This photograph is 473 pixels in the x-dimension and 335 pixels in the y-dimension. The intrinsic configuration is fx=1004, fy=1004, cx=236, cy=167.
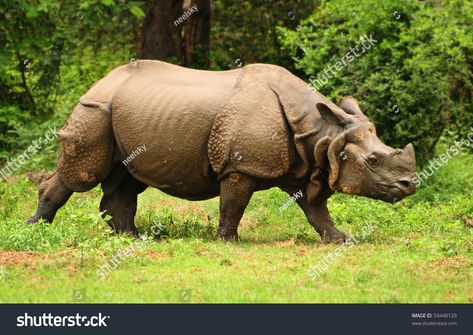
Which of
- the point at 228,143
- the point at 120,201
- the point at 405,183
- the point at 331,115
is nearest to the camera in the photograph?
the point at 405,183

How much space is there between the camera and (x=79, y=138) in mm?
11633

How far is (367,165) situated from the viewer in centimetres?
1114

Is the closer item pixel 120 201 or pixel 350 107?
pixel 350 107

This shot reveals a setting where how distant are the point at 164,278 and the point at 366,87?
741 cm

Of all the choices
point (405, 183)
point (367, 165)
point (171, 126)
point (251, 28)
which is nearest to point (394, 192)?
point (405, 183)

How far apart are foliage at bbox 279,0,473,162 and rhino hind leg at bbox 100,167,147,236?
4868mm

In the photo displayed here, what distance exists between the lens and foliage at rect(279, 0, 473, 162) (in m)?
15.6

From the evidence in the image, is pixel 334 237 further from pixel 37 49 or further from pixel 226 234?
pixel 37 49

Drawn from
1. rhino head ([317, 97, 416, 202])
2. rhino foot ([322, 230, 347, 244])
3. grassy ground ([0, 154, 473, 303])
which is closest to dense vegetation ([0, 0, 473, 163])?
grassy ground ([0, 154, 473, 303])

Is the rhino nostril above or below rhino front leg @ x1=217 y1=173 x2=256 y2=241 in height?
above

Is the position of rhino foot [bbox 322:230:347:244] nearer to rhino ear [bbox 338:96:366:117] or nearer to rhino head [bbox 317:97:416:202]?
rhino head [bbox 317:97:416:202]

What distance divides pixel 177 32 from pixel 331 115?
10219 millimetres
